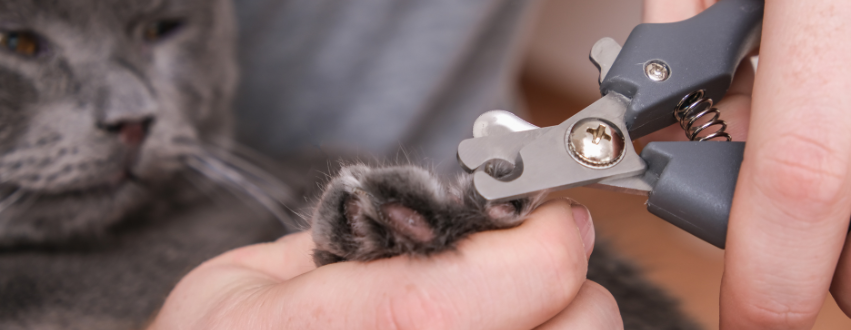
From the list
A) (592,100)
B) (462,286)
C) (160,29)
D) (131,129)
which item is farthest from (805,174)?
(592,100)

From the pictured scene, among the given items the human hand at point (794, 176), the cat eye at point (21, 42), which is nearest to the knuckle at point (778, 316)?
the human hand at point (794, 176)

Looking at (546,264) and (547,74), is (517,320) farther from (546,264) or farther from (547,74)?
(547,74)

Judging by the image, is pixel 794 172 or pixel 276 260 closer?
pixel 794 172

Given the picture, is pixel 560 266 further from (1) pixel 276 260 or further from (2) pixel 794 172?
(1) pixel 276 260

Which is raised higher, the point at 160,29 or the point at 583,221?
the point at 160,29

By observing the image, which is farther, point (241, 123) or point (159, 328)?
point (241, 123)

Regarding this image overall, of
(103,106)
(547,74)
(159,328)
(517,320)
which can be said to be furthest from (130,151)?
(547,74)

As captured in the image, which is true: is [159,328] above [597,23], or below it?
below

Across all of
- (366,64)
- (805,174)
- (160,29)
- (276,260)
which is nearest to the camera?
(805,174)
